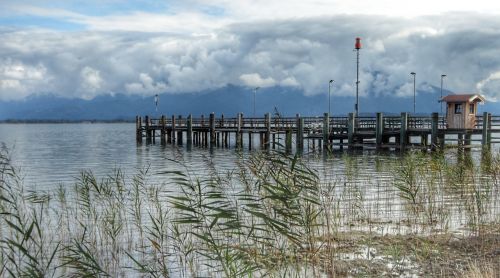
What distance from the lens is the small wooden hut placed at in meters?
36.8

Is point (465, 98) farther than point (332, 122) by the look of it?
No

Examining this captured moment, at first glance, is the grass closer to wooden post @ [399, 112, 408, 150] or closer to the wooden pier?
the wooden pier

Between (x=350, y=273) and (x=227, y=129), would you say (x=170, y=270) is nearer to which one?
(x=350, y=273)

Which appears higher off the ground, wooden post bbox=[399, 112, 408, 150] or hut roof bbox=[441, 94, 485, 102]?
hut roof bbox=[441, 94, 485, 102]

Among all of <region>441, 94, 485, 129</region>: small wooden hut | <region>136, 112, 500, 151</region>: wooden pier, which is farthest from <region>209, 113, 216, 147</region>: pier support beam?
<region>441, 94, 485, 129</region>: small wooden hut

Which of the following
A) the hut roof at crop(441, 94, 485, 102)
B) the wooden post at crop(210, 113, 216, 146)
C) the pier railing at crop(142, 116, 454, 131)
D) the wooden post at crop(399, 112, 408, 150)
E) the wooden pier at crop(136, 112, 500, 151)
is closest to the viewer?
the wooden pier at crop(136, 112, 500, 151)

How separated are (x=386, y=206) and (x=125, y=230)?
24.0ft

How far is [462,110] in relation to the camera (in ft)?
121

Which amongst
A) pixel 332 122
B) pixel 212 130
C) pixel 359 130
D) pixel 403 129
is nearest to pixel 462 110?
pixel 403 129

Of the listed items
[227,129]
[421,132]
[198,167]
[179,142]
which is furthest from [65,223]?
[179,142]

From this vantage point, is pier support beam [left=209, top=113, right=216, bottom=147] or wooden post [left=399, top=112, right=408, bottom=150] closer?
wooden post [left=399, top=112, right=408, bottom=150]

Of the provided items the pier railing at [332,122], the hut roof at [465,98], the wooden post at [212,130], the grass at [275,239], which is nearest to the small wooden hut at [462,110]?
the hut roof at [465,98]

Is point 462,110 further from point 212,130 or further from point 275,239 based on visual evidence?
point 275,239

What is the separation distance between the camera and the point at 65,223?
13.6 metres
